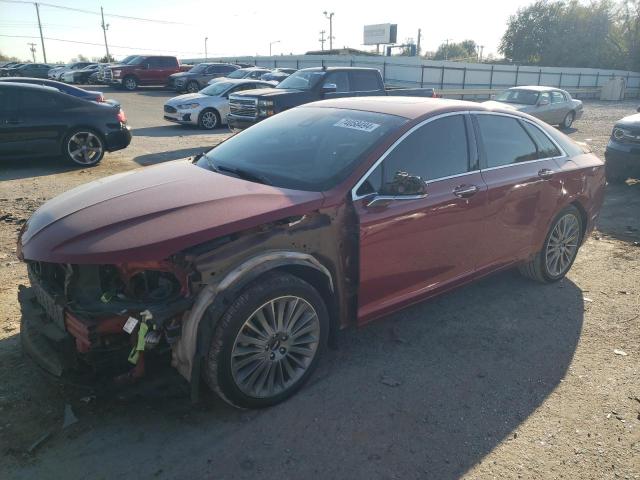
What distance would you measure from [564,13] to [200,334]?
71756 millimetres

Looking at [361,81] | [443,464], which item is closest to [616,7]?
[361,81]

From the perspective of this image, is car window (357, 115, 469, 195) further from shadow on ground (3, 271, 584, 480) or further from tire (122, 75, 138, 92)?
tire (122, 75, 138, 92)

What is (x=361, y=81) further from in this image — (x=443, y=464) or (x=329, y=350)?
(x=443, y=464)

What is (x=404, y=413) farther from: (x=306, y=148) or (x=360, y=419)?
(x=306, y=148)

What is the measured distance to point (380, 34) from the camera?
65062mm

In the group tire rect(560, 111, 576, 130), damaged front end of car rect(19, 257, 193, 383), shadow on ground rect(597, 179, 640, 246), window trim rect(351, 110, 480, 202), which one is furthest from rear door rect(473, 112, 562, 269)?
tire rect(560, 111, 576, 130)

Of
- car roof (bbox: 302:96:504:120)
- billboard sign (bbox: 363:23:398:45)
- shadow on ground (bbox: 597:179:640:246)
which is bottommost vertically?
shadow on ground (bbox: 597:179:640:246)

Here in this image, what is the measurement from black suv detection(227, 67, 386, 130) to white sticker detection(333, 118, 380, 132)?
846cm

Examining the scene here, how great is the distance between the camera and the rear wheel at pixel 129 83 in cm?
2997

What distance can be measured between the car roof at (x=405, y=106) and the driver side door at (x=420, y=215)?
9cm

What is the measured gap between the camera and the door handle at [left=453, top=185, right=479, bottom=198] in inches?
151

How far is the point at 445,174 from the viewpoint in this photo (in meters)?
3.85

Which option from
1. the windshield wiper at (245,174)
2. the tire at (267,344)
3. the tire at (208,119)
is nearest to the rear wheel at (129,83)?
the tire at (208,119)

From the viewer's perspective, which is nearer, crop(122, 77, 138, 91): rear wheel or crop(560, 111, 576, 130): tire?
crop(560, 111, 576, 130): tire
